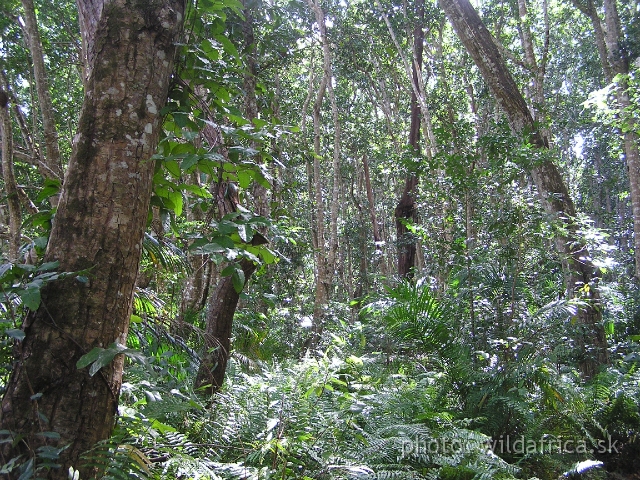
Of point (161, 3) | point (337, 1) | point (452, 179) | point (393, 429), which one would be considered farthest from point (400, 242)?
point (337, 1)

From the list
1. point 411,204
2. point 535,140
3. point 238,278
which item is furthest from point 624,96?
point 238,278

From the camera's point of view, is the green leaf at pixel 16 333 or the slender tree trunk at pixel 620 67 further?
the slender tree trunk at pixel 620 67

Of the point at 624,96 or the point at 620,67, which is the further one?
the point at 620,67

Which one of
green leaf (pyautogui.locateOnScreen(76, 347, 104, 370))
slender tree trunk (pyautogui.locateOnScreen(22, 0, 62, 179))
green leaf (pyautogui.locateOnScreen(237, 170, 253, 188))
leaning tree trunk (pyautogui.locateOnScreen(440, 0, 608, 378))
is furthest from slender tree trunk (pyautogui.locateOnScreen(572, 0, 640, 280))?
green leaf (pyautogui.locateOnScreen(76, 347, 104, 370))

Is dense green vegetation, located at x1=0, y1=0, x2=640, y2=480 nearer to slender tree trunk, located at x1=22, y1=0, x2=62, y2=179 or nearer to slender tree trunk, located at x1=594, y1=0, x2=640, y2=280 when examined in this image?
slender tree trunk, located at x1=22, y1=0, x2=62, y2=179

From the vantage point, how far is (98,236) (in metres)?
1.40

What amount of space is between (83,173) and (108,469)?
0.86 m

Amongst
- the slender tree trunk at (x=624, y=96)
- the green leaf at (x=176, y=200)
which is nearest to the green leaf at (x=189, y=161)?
the green leaf at (x=176, y=200)

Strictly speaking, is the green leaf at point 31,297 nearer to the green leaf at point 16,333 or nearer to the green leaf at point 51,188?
the green leaf at point 16,333

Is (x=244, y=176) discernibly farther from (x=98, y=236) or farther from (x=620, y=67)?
(x=620, y=67)

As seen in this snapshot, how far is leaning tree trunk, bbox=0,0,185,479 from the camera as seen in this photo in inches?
49.4

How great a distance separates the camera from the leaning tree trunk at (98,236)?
1.26 m

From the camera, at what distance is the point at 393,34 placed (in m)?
11.6

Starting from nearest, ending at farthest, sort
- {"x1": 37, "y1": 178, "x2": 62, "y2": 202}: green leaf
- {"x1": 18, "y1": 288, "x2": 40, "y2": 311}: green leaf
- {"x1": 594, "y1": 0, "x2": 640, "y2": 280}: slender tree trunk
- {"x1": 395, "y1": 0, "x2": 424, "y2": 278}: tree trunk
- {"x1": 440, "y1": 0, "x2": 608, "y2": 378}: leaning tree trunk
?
{"x1": 18, "y1": 288, "x2": 40, "y2": 311}: green leaf < {"x1": 37, "y1": 178, "x2": 62, "y2": 202}: green leaf < {"x1": 440, "y1": 0, "x2": 608, "y2": 378}: leaning tree trunk < {"x1": 395, "y1": 0, "x2": 424, "y2": 278}: tree trunk < {"x1": 594, "y1": 0, "x2": 640, "y2": 280}: slender tree trunk
